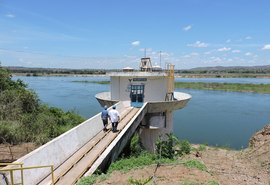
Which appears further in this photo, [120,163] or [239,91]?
[239,91]

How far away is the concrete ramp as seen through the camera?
26.3 ft

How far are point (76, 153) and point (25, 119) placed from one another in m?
11.3

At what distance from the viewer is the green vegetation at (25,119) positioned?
17156mm

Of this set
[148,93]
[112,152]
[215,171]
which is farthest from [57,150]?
[148,93]

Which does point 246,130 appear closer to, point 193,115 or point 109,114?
point 193,115

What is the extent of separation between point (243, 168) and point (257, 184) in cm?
276

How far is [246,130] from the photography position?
3181 cm

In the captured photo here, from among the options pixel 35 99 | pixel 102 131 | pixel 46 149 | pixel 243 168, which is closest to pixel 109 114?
pixel 102 131

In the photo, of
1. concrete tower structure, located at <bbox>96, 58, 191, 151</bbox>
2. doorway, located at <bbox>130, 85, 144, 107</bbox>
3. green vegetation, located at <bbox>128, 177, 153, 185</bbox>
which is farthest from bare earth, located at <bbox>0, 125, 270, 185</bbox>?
doorway, located at <bbox>130, 85, 144, 107</bbox>

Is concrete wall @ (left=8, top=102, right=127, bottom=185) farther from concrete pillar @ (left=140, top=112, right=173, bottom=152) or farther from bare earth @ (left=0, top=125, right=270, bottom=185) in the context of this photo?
concrete pillar @ (left=140, top=112, right=173, bottom=152)

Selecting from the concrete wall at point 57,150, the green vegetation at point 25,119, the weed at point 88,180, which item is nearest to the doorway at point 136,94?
the green vegetation at point 25,119

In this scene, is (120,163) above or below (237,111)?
above

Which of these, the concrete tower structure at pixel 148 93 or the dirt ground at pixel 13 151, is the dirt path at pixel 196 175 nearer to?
the dirt ground at pixel 13 151

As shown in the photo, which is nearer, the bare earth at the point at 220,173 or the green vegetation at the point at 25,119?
the bare earth at the point at 220,173
